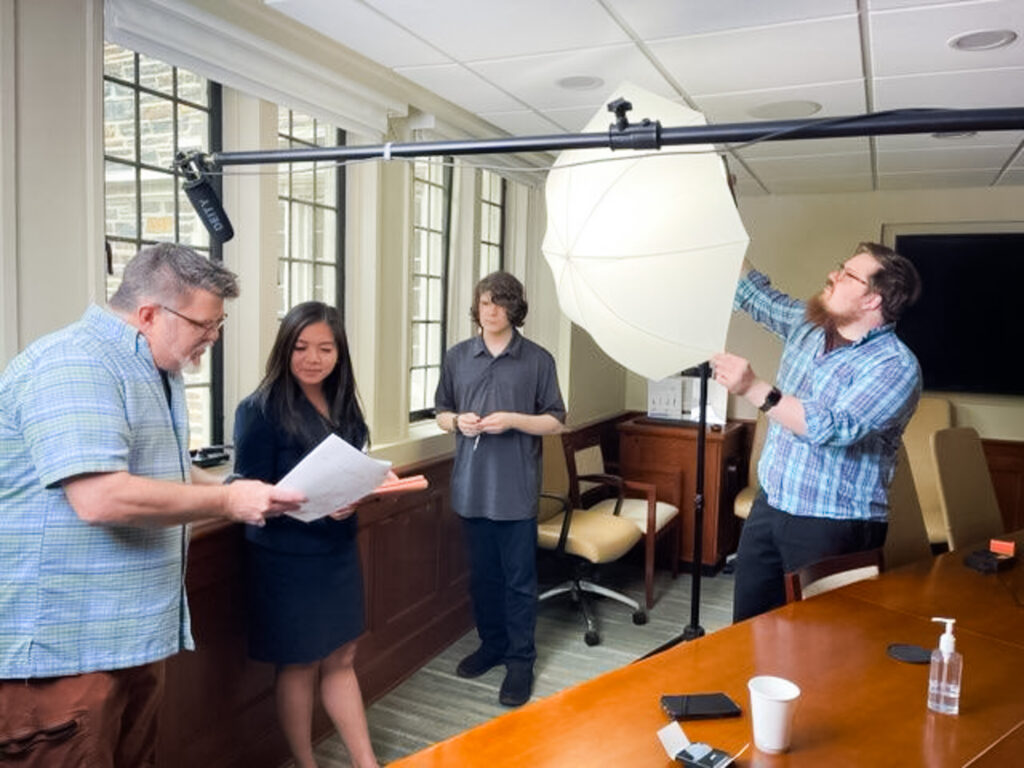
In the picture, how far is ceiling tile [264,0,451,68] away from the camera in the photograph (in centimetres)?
209

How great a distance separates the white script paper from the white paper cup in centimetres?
89

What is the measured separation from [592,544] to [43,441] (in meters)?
2.52

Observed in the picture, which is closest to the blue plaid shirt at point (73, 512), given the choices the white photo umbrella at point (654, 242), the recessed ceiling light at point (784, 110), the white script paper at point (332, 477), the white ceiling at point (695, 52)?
the white script paper at point (332, 477)

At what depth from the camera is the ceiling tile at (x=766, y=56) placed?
84.6 inches

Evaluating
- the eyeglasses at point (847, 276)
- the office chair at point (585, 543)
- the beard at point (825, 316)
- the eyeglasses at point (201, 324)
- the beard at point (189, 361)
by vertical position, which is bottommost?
the office chair at point (585, 543)

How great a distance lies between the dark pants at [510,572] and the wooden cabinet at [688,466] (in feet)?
5.40

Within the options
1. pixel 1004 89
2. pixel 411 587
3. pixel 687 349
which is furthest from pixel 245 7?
pixel 1004 89

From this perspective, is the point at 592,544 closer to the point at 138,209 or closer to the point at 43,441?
the point at 138,209

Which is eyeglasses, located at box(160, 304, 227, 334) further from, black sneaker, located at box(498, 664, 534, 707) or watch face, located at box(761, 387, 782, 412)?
black sneaker, located at box(498, 664, 534, 707)

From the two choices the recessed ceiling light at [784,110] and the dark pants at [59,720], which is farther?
the recessed ceiling light at [784,110]

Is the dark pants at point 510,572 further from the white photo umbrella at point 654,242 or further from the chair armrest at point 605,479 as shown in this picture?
the white photo umbrella at point 654,242

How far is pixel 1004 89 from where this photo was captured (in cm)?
261

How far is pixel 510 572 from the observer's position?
296 centimetres

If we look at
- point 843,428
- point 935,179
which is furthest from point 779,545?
point 935,179
